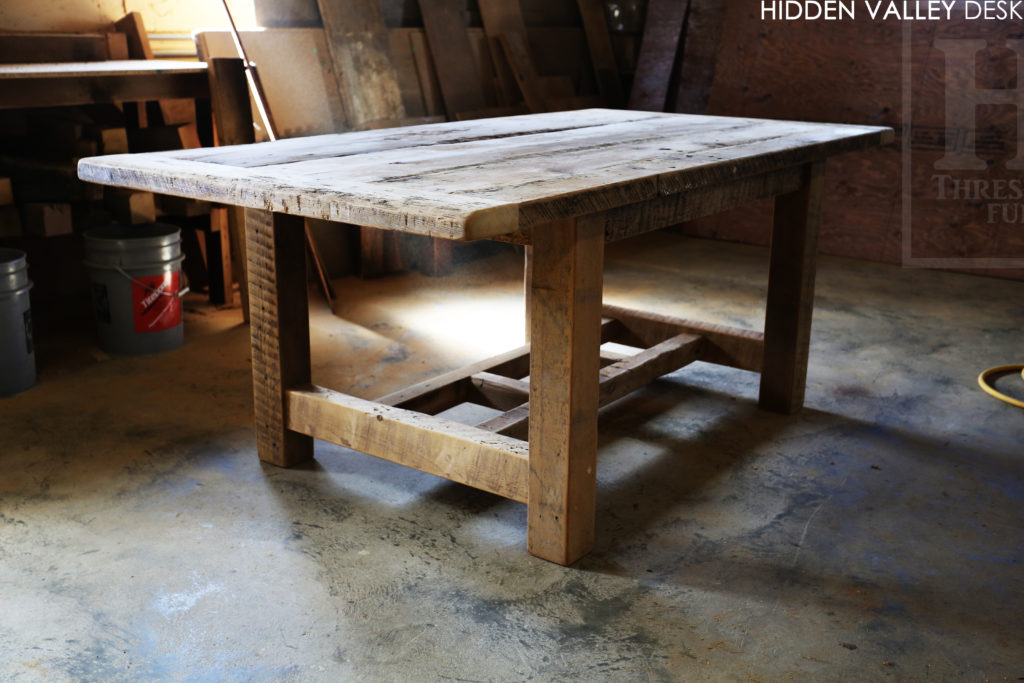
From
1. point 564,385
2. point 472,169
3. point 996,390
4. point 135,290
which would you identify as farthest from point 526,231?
point 996,390

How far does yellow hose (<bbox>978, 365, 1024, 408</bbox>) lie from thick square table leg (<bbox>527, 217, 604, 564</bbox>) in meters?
1.86

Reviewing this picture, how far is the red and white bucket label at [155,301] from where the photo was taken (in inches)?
142

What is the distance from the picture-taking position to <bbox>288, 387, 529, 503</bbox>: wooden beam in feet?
7.39

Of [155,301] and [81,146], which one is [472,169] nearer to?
[155,301]

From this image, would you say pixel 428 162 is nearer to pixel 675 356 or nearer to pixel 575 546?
pixel 575 546

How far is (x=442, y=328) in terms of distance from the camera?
411 cm

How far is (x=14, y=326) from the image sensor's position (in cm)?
318

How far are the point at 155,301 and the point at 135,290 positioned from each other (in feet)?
0.30

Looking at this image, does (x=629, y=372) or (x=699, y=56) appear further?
(x=699, y=56)

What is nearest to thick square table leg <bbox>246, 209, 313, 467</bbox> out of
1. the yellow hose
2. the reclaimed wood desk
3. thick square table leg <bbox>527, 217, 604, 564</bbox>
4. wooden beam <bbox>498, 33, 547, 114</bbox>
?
the reclaimed wood desk

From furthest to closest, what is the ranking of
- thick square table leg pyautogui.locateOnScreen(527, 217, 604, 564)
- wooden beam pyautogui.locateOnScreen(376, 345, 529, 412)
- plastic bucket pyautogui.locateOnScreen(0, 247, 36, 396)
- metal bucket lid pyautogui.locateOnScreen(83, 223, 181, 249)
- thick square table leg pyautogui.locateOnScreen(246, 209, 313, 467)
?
metal bucket lid pyautogui.locateOnScreen(83, 223, 181, 249) < plastic bucket pyautogui.locateOnScreen(0, 247, 36, 396) < wooden beam pyautogui.locateOnScreen(376, 345, 529, 412) < thick square table leg pyautogui.locateOnScreen(246, 209, 313, 467) < thick square table leg pyautogui.locateOnScreen(527, 217, 604, 564)

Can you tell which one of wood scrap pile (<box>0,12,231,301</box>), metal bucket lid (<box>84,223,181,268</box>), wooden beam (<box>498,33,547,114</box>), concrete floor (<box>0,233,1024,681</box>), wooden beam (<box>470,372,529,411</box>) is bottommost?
concrete floor (<box>0,233,1024,681</box>)

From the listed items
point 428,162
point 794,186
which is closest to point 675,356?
point 794,186

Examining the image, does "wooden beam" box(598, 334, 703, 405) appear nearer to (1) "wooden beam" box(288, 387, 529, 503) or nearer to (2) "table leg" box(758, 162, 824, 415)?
(2) "table leg" box(758, 162, 824, 415)
